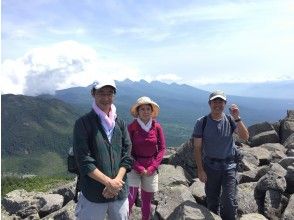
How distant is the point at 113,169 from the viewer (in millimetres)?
8633

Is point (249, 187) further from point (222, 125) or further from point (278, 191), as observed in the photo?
point (222, 125)

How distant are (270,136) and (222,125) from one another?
17369 millimetres

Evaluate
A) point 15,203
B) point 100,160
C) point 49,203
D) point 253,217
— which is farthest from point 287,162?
point 15,203

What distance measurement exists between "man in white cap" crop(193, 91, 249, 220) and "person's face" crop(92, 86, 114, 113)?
3764 millimetres

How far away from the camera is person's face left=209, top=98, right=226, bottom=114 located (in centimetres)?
1148

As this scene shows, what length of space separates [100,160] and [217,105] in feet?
14.4

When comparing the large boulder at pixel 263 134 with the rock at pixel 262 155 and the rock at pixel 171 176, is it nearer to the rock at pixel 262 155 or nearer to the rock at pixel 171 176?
the rock at pixel 262 155

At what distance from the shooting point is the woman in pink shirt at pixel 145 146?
12.1 metres

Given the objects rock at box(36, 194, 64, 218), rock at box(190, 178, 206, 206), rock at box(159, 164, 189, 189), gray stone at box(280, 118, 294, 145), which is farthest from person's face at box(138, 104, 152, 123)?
gray stone at box(280, 118, 294, 145)

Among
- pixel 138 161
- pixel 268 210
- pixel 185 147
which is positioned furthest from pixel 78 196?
pixel 185 147

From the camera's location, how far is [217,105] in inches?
453

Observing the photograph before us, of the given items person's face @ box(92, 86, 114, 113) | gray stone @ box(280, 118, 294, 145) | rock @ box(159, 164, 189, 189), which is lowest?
rock @ box(159, 164, 189, 189)

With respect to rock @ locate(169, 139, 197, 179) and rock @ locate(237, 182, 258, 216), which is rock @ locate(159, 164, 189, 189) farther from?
rock @ locate(237, 182, 258, 216)

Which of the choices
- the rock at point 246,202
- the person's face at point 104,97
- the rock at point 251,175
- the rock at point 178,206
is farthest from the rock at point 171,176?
the person's face at point 104,97
